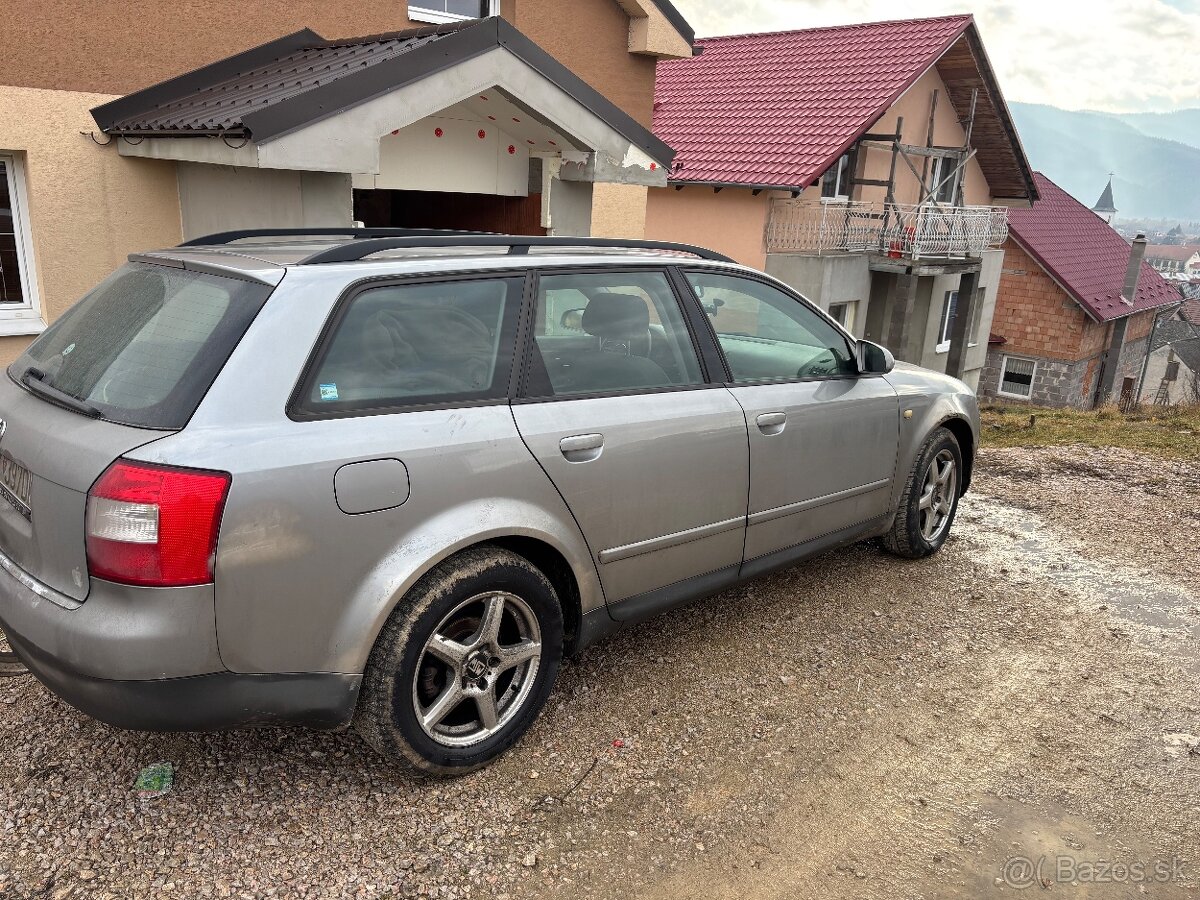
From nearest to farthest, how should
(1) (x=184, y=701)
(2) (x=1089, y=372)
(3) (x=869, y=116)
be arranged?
(1) (x=184, y=701) → (3) (x=869, y=116) → (2) (x=1089, y=372)

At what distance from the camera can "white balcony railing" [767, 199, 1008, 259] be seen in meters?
16.4

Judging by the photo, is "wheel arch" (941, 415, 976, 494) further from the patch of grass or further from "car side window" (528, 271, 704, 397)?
the patch of grass

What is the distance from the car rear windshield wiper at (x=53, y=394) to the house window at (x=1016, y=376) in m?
27.5

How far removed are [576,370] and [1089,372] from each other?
92.0ft

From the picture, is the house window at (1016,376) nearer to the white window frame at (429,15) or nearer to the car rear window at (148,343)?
the white window frame at (429,15)

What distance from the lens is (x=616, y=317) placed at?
12.3 feet

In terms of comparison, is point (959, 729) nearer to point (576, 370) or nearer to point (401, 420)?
point (576, 370)

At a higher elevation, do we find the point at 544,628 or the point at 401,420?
the point at 401,420

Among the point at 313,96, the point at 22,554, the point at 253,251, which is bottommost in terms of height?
the point at 22,554

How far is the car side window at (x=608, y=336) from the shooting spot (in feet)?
11.2

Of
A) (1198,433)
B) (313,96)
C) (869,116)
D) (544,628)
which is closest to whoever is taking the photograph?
(544,628)

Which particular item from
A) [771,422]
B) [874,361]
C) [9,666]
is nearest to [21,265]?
[9,666]

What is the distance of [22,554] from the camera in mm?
2820

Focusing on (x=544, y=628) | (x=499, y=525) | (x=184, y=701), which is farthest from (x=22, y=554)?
(x=544, y=628)
